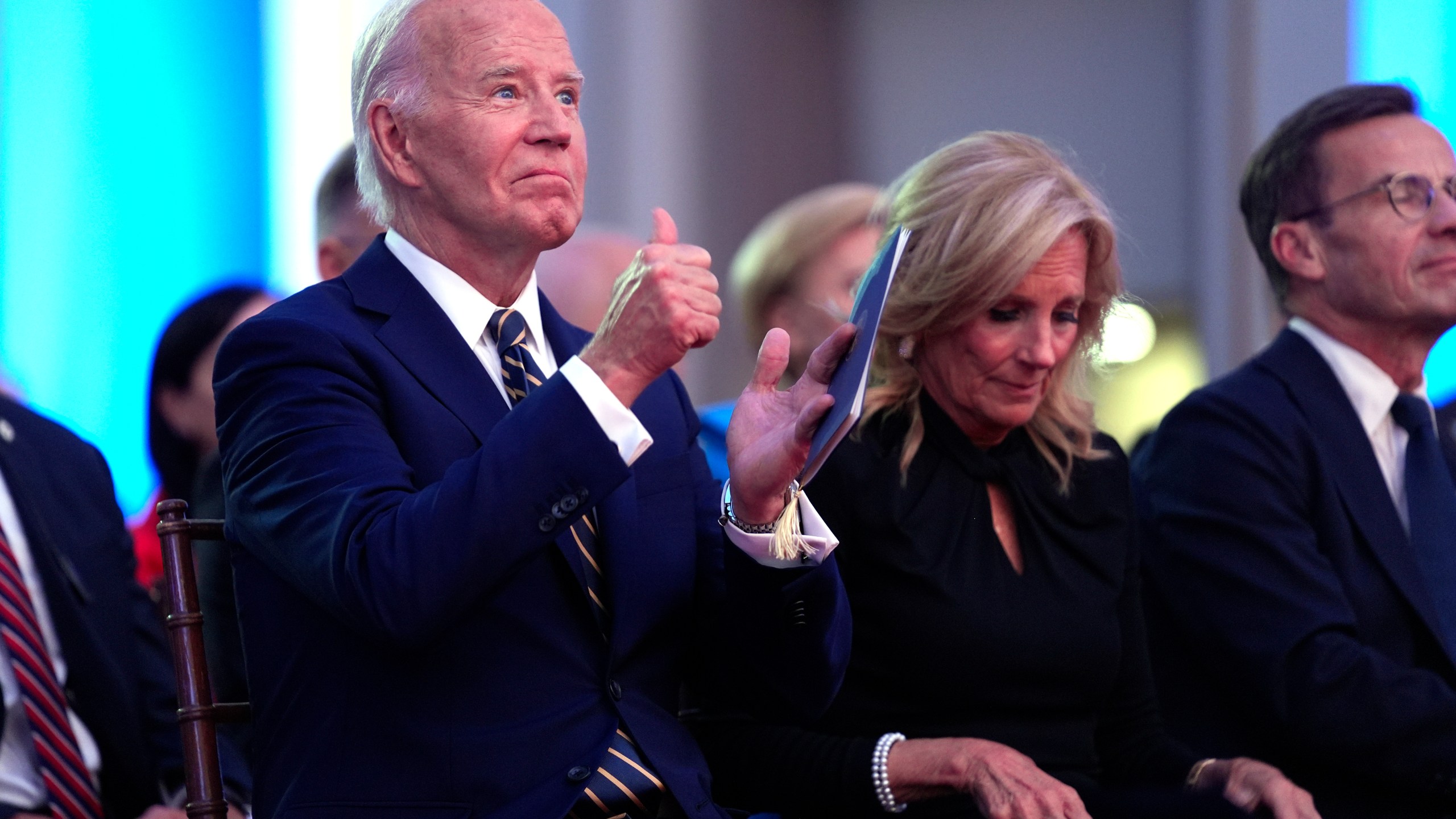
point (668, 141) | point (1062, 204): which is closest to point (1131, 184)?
point (668, 141)

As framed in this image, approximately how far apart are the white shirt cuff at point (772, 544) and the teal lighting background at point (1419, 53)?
10.6ft

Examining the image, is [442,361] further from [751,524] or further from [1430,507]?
[1430,507]

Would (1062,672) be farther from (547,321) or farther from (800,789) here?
(547,321)

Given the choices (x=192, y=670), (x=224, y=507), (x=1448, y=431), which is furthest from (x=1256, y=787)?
(x=224, y=507)

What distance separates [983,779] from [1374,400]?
1.04 m

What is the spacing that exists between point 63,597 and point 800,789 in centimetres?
109

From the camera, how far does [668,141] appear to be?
5461 millimetres

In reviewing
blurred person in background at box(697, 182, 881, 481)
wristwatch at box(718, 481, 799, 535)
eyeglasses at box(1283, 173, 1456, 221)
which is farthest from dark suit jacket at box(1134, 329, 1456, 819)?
blurred person in background at box(697, 182, 881, 481)

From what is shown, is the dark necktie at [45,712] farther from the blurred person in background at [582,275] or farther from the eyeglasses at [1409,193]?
the eyeglasses at [1409,193]

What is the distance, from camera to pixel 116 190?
4.43 metres

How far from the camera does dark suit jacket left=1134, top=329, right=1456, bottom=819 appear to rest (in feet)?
6.62

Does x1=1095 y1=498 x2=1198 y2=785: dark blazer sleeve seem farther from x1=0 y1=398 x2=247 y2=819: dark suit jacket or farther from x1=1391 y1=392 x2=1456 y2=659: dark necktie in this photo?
x1=0 y1=398 x2=247 y2=819: dark suit jacket

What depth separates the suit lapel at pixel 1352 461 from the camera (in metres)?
2.16

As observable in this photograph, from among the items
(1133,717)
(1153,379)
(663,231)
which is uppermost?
(663,231)
